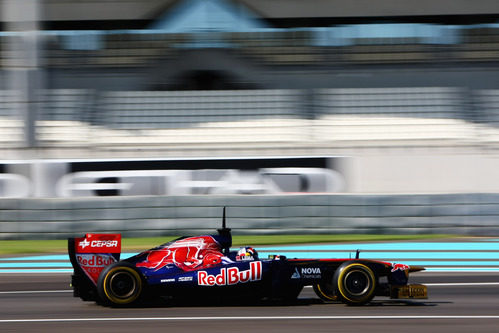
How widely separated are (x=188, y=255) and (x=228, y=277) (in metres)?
0.46

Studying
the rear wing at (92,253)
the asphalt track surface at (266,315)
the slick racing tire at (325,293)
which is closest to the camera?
the asphalt track surface at (266,315)

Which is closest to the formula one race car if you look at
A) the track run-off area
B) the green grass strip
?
the track run-off area

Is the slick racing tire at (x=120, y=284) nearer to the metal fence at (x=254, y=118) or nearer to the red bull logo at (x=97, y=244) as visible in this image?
the red bull logo at (x=97, y=244)

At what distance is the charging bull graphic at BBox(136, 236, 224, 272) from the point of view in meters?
6.97

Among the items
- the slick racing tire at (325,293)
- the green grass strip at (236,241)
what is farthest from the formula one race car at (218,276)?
the green grass strip at (236,241)

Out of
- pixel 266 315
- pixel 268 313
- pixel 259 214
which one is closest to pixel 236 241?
pixel 259 214

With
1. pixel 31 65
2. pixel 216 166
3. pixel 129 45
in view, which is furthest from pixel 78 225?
pixel 129 45

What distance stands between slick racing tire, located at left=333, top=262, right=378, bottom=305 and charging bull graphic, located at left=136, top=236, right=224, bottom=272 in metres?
1.18

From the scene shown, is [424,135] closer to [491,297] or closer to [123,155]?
[123,155]

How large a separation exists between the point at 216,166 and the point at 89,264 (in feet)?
32.6

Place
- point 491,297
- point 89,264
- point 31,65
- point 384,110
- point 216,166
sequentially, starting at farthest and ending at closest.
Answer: point 384,110
point 31,65
point 216,166
point 491,297
point 89,264

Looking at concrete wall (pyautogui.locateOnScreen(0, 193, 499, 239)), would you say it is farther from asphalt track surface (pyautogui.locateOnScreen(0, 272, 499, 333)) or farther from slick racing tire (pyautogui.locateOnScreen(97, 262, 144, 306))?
slick racing tire (pyautogui.locateOnScreen(97, 262, 144, 306))

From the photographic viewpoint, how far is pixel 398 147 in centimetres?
1703

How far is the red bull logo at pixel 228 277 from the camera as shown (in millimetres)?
6883
